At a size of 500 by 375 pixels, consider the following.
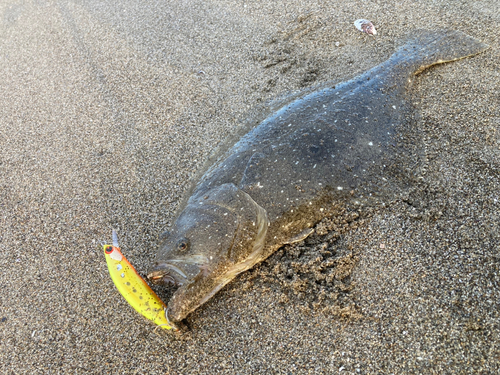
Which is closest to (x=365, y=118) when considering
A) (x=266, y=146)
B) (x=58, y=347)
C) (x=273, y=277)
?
(x=266, y=146)

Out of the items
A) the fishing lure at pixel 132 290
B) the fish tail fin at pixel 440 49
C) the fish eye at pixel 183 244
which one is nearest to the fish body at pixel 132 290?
the fishing lure at pixel 132 290

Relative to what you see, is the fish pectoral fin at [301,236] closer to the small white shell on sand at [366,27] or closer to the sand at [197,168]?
the sand at [197,168]

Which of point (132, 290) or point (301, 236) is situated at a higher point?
point (132, 290)

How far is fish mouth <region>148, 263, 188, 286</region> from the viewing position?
262 cm

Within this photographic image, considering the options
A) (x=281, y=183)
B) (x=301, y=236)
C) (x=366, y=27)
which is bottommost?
(x=301, y=236)

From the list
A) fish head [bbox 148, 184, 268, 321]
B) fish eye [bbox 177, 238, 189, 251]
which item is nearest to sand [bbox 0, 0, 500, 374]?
fish head [bbox 148, 184, 268, 321]

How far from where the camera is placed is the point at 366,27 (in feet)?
15.9

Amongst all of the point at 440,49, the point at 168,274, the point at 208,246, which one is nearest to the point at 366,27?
the point at 440,49

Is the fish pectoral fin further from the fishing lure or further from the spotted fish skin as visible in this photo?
the fishing lure

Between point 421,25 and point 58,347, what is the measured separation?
18.0 feet

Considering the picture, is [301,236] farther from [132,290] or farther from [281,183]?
[132,290]

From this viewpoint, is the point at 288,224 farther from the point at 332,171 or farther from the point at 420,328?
the point at 420,328

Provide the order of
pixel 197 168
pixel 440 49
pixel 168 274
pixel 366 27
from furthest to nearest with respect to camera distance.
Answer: pixel 366 27 < pixel 440 49 < pixel 197 168 < pixel 168 274

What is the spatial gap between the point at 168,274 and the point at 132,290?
269 millimetres
